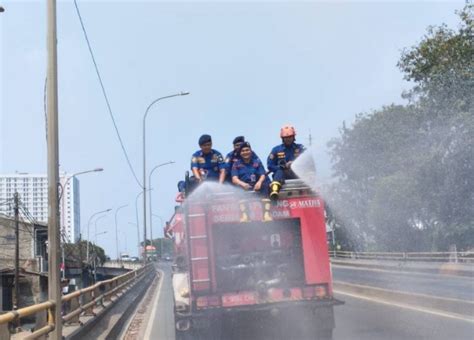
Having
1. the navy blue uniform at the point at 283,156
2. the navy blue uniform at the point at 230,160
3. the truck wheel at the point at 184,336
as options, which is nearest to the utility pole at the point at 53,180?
the truck wheel at the point at 184,336

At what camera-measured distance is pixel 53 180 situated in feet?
29.2

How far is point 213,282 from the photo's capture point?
28.9 ft

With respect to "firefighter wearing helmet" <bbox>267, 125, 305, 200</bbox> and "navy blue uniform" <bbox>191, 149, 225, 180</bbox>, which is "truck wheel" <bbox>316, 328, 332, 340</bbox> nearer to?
"firefighter wearing helmet" <bbox>267, 125, 305, 200</bbox>

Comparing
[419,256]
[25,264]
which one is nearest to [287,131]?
[419,256]

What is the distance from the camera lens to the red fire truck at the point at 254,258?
877 cm

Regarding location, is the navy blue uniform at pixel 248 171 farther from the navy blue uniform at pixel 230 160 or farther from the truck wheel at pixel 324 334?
the truck wheel at pixel 324 334

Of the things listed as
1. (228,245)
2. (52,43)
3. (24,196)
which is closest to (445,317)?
(228,245)

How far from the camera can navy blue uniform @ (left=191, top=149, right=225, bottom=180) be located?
994cm

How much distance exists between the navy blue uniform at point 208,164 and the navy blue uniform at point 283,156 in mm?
820

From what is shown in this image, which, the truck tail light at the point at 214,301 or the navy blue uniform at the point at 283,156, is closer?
the truck tail light at the point at 214,301

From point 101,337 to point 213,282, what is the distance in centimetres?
304

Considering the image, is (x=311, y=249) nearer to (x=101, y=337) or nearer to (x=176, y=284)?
(x=176, y=284)

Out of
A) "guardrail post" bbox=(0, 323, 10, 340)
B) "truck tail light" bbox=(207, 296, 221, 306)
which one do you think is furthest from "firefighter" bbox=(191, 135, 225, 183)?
"guardrail post" bbox=(0, 323, 10, 340)

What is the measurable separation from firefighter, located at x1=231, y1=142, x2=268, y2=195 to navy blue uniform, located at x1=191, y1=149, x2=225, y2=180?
361mm
